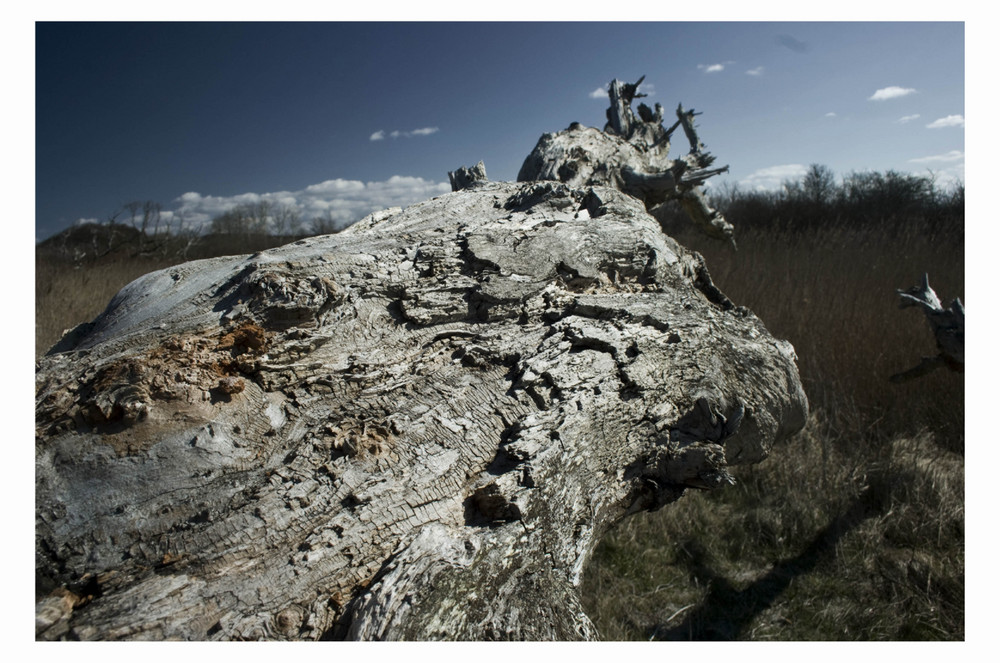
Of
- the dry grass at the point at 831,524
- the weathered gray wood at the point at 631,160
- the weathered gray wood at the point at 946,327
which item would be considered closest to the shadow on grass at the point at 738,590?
the dry grass at the point at 831,524

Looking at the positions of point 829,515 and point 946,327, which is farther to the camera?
point 829,515

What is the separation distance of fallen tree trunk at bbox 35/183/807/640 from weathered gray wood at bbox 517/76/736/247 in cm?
122

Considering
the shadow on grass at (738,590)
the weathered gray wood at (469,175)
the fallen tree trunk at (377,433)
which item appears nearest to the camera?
the fallen tree trunk at (377,433)

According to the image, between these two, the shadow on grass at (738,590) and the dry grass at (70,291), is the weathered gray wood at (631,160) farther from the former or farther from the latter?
the dry grass at (70,291)

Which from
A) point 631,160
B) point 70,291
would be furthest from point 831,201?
point 70,291

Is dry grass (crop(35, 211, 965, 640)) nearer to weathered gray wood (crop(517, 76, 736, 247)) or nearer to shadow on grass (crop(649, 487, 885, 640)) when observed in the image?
shadow on grass (crop(649, 487, 885, 640))

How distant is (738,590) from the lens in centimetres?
286

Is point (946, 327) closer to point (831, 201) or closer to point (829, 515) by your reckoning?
point (829, 515)

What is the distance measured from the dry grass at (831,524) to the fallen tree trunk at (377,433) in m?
1.31

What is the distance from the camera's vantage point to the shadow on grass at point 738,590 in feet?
8.59

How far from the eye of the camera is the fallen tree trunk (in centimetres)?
110

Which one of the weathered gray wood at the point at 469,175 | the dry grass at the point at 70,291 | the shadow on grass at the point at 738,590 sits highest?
the weathered gray wood at the point at 469,175

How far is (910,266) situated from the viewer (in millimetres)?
5672

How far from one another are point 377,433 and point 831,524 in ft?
10.3
